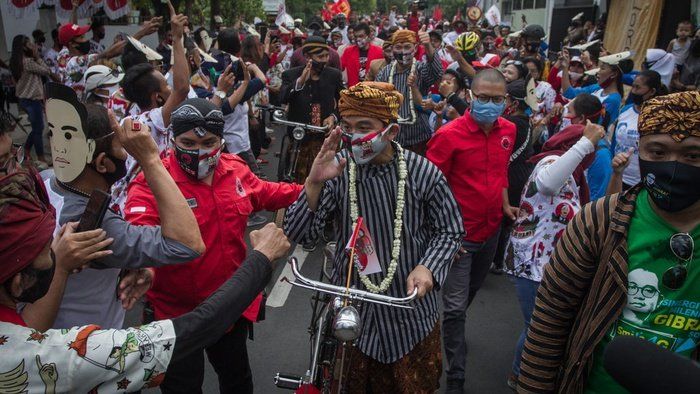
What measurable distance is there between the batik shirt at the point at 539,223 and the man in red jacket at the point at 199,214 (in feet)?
5.40

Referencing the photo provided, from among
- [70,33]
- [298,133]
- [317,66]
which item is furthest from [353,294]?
[70,33]

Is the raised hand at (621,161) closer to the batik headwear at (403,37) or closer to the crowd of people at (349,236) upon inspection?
the crowd of people at (349,236)

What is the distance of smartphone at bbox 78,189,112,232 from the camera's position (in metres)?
1.99

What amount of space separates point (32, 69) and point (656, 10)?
1219cm

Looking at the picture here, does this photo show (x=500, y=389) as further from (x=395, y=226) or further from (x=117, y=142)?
(x=117, y=142)

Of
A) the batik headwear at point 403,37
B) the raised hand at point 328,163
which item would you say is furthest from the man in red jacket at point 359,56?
the raised hand at point 328,163

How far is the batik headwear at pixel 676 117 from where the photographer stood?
1791mm

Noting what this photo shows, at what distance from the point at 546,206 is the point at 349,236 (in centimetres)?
129

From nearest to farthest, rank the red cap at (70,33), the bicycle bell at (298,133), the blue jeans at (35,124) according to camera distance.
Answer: the bicycle bell at (298,133)
the red cap at (70,33)
the blue jeans at (35,124)

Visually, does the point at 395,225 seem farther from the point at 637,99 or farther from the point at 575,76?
the point at 575,76

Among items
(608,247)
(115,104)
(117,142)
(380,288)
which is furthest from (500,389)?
(115,104)

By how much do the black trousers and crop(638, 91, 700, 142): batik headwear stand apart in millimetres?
2134

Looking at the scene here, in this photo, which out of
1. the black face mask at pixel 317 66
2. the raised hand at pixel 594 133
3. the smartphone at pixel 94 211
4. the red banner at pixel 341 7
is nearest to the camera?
the smartphone at pixel 94 211

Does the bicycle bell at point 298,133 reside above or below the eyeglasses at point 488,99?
below
